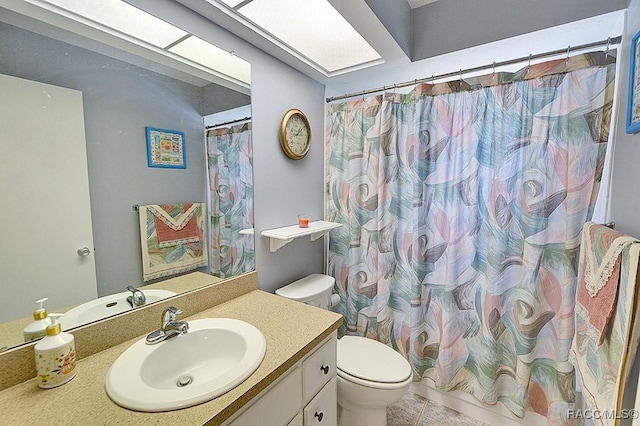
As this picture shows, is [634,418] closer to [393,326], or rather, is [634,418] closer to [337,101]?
[393,326]

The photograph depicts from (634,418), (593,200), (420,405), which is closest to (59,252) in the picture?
(634,418)

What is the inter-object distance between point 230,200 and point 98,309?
2.30 feet

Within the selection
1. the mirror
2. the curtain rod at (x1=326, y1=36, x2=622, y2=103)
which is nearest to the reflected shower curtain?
the mirror

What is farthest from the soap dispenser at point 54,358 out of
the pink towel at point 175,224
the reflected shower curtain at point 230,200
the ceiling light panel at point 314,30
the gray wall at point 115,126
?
the ceiling light panel at point 314,30

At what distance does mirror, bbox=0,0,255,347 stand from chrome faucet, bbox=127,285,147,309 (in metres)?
0.02

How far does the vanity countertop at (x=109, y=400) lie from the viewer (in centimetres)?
64

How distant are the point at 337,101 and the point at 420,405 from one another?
7.42 ft

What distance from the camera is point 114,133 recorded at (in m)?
0.97

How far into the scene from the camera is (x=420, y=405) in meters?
1.76

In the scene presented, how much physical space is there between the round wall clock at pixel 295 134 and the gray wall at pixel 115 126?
607mm

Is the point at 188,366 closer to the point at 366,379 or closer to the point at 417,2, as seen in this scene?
the point at 366,379

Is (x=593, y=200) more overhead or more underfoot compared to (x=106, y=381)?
more overhead

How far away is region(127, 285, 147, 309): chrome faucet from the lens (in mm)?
1031

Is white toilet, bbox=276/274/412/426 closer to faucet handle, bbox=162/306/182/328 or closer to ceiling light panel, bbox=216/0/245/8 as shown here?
faucet handle, bbox=162/306/182/328
